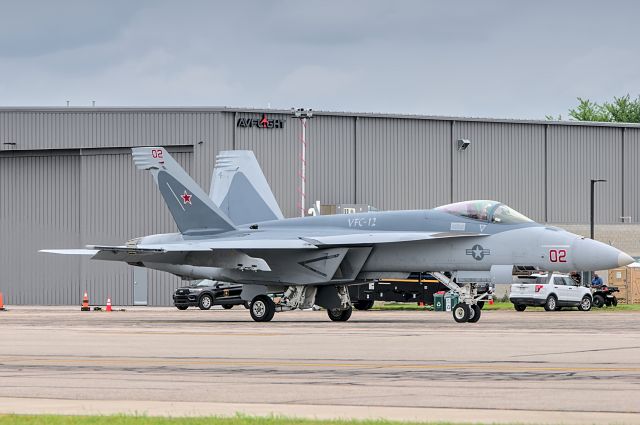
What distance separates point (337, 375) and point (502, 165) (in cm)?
5139

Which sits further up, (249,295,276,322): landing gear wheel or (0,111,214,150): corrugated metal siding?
(0,111,214,150): corrugated metal siding

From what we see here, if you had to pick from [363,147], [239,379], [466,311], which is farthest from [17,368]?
[363,147]

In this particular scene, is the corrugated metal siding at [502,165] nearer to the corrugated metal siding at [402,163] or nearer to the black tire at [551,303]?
the corrugated metal siding at [402,163]

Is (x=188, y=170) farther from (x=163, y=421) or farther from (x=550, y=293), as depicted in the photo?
(x=163, y=421)

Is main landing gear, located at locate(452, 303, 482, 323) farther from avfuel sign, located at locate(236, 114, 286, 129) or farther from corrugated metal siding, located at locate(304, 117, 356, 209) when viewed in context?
corrugated metal siding, located at locate(304, 117, 356, 209)

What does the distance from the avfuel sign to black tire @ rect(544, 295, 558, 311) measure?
59.3 ft

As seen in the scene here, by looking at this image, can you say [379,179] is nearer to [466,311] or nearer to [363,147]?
[363,147]

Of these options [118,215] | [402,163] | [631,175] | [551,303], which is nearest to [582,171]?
[631,175]

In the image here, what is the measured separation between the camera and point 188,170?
55.9m

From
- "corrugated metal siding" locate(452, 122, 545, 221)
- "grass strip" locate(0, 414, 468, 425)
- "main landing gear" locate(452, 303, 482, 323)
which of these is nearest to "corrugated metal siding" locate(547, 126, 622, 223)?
"corrugated metal siding" locate(452, 122, 545, 221)

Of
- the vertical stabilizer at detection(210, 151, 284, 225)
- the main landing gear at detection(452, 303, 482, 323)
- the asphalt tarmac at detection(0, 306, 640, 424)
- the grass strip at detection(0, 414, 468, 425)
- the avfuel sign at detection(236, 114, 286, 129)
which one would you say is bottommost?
the main landing gear at detection(452, 303, 482, 323)

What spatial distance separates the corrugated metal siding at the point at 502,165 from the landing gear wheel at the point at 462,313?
33.9 meters

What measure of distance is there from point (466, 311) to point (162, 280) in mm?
29325

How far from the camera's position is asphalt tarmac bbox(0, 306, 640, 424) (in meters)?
11.2
